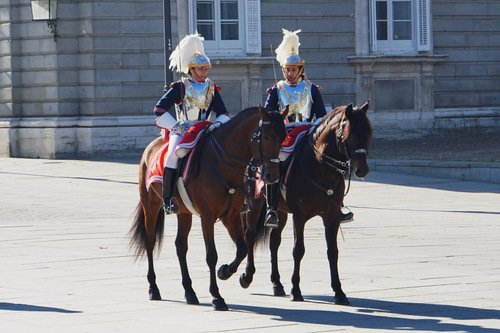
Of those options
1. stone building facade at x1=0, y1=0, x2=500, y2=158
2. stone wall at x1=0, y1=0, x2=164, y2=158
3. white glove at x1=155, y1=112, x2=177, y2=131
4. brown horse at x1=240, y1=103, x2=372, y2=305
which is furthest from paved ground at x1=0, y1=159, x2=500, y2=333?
stone building facade at x1=0, y1=0, x2=500, y2=158

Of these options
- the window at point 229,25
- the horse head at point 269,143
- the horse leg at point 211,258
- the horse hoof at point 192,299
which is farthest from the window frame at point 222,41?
the horse head at point 269,143

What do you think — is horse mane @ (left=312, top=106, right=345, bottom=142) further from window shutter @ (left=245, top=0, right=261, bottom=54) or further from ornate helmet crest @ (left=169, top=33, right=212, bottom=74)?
window shutter @ (left=245, top=0, right=261, bottom=54)

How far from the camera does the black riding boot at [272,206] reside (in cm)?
1249

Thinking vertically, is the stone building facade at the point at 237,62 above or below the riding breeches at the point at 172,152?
above

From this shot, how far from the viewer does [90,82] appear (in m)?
30.3

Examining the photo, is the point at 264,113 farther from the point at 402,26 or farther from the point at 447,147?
the point at 402,26

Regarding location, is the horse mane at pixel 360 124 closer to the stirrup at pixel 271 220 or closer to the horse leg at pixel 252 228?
the stirrup at pixel 271 220

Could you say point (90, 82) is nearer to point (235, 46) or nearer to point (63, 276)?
point (235, 46)

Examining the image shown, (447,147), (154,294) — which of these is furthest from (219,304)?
(447,147)

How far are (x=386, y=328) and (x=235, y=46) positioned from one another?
71.1 feet

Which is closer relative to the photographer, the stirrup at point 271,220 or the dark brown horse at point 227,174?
the dark brown horse at point 227,174

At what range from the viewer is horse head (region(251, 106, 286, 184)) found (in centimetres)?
1154

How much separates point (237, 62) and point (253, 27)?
1.01m

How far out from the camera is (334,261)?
1213 cm
